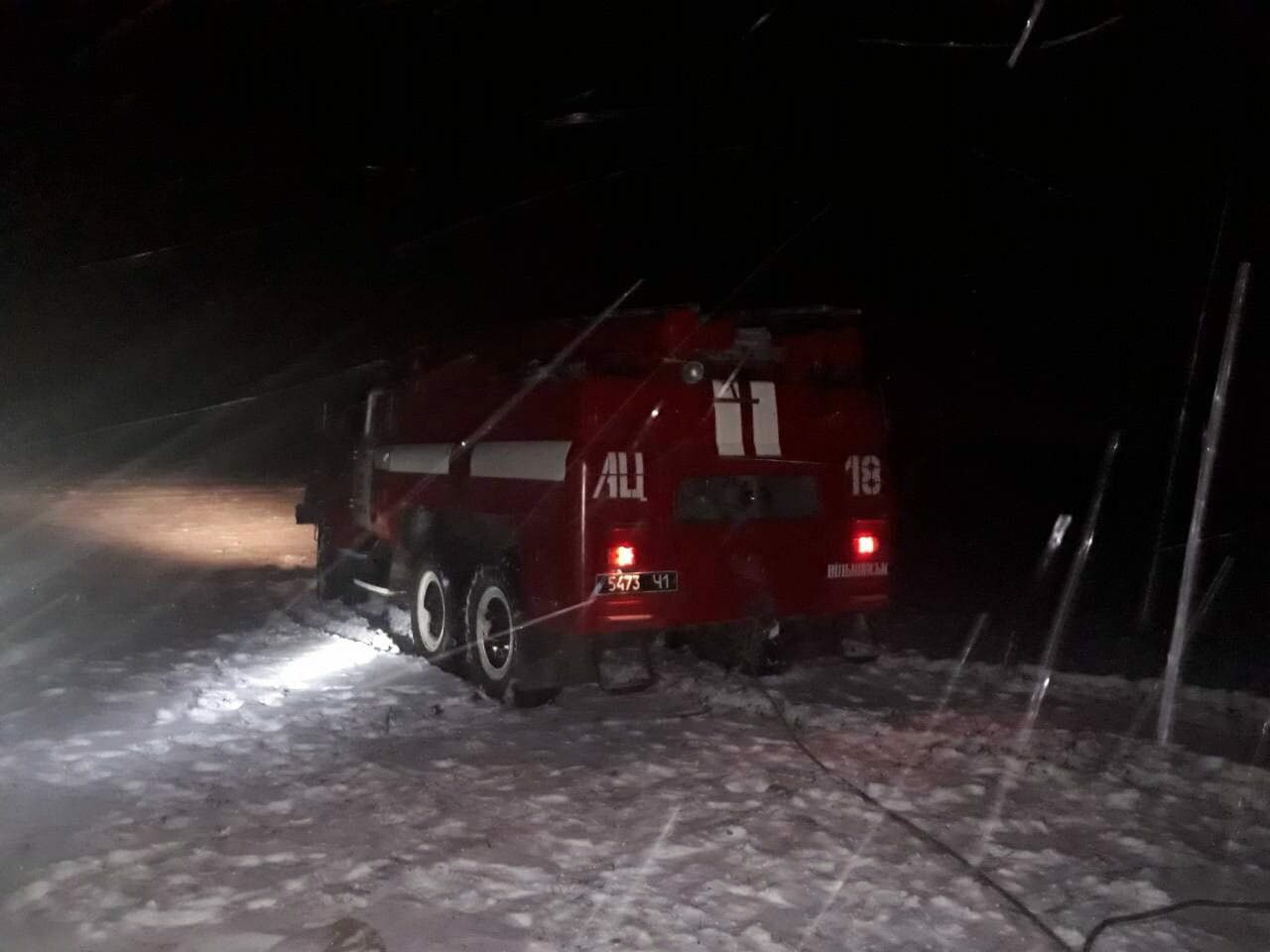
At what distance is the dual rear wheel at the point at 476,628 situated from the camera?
7.75m

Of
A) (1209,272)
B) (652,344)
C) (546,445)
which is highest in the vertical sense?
(1209,272)

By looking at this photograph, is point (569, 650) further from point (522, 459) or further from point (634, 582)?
point (522, 459)

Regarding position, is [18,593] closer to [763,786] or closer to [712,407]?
[712,407]

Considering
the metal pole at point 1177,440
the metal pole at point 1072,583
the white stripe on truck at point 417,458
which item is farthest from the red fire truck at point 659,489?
the metal pole at point 1177,440

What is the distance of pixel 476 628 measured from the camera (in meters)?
8.40

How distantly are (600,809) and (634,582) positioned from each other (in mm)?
1881

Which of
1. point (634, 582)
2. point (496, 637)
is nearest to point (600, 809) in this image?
point (634, 582)

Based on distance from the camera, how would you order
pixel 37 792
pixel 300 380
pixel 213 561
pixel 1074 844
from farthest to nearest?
pixel 300 380, pixel 213 561, pixel 37 792, pixel 1074 844

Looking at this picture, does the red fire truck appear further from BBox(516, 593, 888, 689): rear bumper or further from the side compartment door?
the side compartment door

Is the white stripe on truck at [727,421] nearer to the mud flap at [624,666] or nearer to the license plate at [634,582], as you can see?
the license plate at [634,582]

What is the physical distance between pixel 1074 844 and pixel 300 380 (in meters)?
33.4

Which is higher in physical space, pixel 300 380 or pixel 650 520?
pixel 300 380

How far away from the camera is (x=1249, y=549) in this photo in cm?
1478

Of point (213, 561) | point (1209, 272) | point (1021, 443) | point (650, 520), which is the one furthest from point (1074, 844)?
point (1021, 443)
